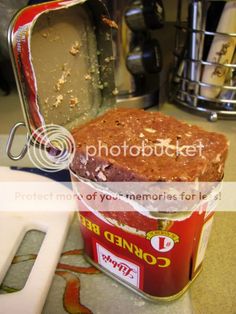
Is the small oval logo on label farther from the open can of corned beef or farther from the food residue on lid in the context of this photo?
the food residue on lid

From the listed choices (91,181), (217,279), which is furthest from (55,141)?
(217,279)

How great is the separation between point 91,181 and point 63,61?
19cm

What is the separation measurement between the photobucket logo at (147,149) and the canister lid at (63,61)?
102mm

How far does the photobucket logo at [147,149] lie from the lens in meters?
0.29

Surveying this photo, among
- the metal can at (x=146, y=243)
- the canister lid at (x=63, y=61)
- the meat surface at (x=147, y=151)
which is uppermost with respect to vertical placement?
the canister lid at (x=63, y=61)

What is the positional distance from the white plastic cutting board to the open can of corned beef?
47 mm

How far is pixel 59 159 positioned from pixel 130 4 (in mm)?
446

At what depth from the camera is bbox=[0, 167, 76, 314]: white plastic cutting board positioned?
31 cm

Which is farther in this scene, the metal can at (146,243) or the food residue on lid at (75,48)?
the food residue on lid at (75,48)

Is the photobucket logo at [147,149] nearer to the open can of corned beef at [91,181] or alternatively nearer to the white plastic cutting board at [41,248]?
the open can of corned beef at [91,181]

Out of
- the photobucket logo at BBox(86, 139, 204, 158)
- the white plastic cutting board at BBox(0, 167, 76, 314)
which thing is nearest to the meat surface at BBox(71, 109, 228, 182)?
the photobucket logo at BBox(86, 139, 204, 158)

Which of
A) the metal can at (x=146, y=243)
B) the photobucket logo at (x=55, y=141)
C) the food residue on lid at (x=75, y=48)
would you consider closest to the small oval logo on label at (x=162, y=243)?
the metal can at (x=146, y=243)

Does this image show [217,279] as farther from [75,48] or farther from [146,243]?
[75,48]

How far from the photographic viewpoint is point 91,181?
12.0 inches
